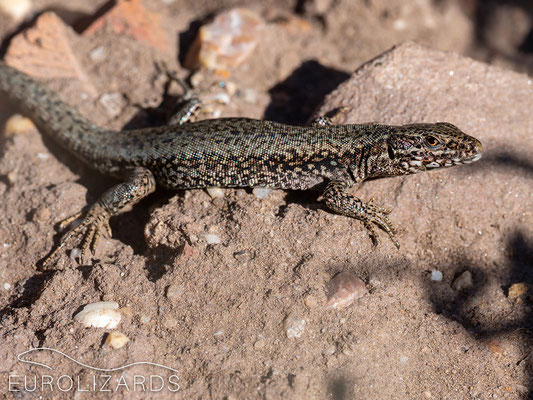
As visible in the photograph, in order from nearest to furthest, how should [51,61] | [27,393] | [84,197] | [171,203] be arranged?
[27,393] → [171,203] → [84,197] → [51,61]

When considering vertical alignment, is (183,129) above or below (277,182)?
above

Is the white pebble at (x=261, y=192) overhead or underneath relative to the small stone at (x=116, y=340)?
underneath

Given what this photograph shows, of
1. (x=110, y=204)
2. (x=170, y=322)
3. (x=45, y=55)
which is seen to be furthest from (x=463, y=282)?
(x=45, y=55)

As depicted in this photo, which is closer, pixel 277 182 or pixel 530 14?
pixel 277 182

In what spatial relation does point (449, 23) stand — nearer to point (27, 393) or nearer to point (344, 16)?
point (344, 16)

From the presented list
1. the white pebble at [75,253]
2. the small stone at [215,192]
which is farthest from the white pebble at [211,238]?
the white pebble at [75,253]

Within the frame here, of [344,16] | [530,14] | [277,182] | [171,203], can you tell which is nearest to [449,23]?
[530,14]

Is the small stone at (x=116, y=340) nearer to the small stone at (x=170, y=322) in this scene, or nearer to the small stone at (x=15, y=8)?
the small stone at (x=170, y=322)
